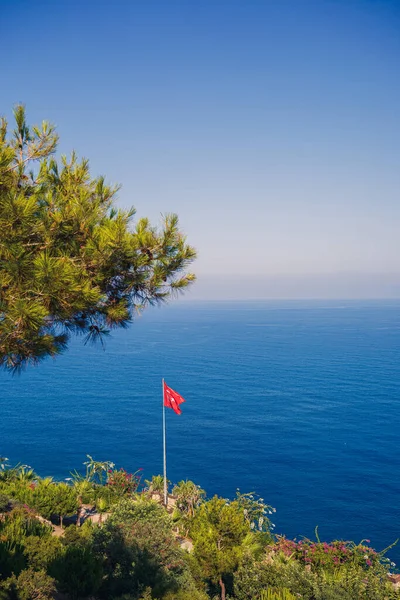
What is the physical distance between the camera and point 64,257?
709 centimetres

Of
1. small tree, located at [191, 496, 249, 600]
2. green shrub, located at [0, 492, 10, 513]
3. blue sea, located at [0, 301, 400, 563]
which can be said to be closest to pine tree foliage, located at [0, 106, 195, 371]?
small tree, located at [191, 496, 249, 600]

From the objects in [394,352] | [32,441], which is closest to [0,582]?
[32,441]

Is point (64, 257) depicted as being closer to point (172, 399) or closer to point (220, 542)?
point (220, 542)

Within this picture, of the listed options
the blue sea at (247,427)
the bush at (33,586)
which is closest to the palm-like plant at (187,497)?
the bush at (33,586)

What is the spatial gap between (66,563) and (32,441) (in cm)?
4313

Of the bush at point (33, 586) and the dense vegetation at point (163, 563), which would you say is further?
the dense vegetation at point (163, 563)

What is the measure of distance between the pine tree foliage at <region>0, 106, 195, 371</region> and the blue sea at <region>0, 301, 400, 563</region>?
1226 inches

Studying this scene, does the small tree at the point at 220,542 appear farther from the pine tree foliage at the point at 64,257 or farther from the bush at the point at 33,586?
the pine tree foliage at the point at 64,257

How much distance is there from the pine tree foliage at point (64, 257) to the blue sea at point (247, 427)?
3113 centimetres

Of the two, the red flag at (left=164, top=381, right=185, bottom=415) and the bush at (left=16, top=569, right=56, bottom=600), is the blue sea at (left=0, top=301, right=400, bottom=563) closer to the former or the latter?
the red flag at (left=164, top=381, right=185, bottom=415)

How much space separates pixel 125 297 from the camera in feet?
28.0

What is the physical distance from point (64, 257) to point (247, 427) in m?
48.7

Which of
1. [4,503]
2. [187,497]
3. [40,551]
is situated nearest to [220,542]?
[40,551]

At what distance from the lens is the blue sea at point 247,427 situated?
3775 centimetres
